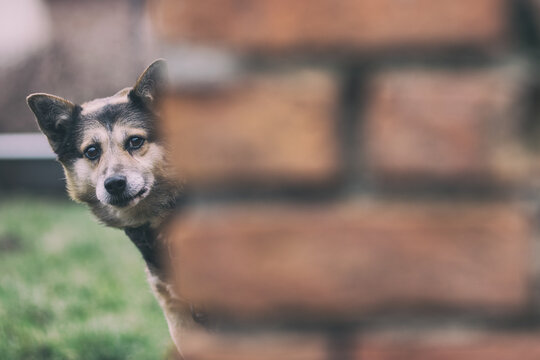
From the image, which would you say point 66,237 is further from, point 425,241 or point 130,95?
point 425,241

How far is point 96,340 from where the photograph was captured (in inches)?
105

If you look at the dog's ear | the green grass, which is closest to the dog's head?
the dog's ear

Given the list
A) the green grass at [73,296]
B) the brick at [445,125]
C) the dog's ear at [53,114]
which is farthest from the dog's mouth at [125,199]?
the brick at [445,125]

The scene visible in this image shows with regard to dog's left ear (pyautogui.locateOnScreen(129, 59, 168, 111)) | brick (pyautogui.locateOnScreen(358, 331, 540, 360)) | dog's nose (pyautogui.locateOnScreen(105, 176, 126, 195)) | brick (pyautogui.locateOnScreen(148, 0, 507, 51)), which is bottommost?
dog's nose (pyautogui.locateOnScreen(105, 176, 126, 195))

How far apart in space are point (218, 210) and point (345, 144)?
175 mm

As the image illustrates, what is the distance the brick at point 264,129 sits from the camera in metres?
0.64

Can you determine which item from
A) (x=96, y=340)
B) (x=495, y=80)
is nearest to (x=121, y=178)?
(x=96, y=340)

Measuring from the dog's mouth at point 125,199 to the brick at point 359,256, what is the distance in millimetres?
1817

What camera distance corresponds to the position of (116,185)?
2.47 metres

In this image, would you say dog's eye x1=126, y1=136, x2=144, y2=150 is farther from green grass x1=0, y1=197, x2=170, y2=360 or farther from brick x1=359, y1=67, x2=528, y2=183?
brick x1=359, y1=67, x2=528, y2=183

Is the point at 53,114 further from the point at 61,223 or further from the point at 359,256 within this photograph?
the point at 61,223

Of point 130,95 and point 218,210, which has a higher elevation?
point 218,210

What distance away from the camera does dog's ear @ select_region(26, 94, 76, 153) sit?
2.54 meters

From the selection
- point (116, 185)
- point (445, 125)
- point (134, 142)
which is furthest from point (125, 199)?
point (445, 125)
